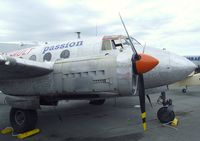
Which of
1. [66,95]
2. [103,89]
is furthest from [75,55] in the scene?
[103,89]

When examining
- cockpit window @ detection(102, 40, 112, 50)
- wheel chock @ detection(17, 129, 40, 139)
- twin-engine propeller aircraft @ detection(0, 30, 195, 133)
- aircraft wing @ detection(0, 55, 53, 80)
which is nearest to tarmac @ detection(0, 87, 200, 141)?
wheel chock @ detection(17, 129, 40, 139)

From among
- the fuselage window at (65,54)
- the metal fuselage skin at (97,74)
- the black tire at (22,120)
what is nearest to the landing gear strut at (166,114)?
the metal fuselage skin at (97,74)

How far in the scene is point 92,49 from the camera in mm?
8633

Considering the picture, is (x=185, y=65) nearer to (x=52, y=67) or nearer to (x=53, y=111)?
(x=52, y=67)

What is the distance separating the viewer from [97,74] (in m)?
7.41

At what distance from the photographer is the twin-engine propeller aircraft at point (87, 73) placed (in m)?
7.11

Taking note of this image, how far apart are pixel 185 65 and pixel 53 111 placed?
669cm

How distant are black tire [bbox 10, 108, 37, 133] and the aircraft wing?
3.91 ft

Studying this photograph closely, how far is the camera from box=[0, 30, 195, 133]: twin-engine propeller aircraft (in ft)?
23.3

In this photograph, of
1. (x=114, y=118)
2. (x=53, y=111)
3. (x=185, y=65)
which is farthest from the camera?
(x=53, y=111)

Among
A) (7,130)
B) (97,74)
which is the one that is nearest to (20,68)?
(97,74)

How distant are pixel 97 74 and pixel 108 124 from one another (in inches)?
105

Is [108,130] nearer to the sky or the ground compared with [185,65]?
nearer to the ground

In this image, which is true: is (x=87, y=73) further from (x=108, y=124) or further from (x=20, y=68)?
(x=108, y=124)
